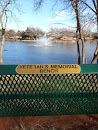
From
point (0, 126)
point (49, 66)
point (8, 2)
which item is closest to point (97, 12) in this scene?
point (8, 2)

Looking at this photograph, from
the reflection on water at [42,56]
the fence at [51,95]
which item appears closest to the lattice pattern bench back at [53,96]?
the fence at [51,95]

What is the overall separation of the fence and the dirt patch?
0.08 metres

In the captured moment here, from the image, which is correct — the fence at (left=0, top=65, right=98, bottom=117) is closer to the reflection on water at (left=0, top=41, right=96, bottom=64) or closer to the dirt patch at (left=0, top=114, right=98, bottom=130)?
the dirt patch at (left=0, top=114, right=98, bottom=130)

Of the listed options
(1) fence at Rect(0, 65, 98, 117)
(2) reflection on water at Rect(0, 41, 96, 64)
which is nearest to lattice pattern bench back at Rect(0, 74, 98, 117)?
(1) fence at Rect(0, 65, 98, 117)

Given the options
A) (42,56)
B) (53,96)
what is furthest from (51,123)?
(42,56)

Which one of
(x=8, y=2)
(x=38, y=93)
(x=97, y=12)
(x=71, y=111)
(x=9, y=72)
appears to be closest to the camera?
(x=9, y=72)

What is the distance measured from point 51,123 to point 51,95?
467mm

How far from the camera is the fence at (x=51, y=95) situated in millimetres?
2203

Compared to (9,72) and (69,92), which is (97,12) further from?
(9,72)

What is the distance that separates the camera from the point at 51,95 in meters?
2.25

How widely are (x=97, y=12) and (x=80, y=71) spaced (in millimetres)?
4729

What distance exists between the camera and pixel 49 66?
6.77ft

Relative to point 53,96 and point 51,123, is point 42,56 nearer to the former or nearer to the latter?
point 53,96

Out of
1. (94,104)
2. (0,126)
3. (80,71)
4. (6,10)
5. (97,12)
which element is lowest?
(0,126)
